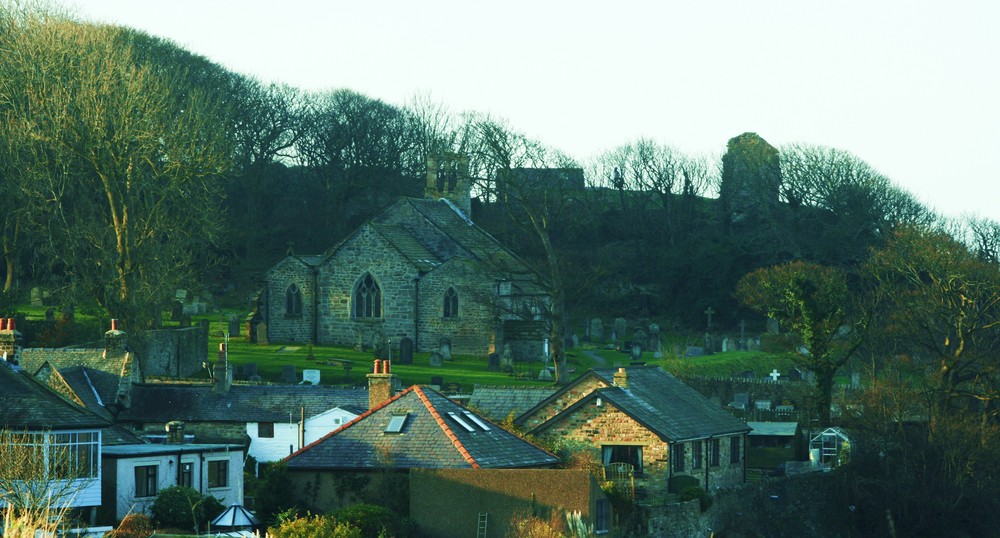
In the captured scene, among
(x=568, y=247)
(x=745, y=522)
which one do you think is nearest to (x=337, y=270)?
(x=568, y=247)

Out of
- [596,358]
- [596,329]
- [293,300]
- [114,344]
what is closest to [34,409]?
[114,344]

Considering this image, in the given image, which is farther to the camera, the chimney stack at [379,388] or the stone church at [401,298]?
the stone church at [401,298]

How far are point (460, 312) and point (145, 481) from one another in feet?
106

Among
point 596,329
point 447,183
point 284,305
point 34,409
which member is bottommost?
point 34,409

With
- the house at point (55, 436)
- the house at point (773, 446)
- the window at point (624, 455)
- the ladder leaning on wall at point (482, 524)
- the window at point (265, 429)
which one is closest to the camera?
the house at point (55, 436)

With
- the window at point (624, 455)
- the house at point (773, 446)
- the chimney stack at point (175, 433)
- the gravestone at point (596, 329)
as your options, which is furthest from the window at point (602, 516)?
the gravestone at point (596, 329)

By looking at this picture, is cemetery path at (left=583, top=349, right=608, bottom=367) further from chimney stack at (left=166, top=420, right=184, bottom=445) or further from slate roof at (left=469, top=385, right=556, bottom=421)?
chimney stack at (left=166, top=420, right=184, bottom=445)

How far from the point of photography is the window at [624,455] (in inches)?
1649

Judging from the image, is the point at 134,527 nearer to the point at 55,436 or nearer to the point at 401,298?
the point at 55,436

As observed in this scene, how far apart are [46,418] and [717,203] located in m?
71.3

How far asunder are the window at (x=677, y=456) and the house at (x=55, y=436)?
15.6m

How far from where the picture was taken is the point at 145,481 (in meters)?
35.0

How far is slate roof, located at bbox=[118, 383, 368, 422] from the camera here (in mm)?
44312

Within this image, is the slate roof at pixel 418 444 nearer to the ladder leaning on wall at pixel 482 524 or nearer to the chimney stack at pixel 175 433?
the ladder leaning on wall at pixel 482 524
